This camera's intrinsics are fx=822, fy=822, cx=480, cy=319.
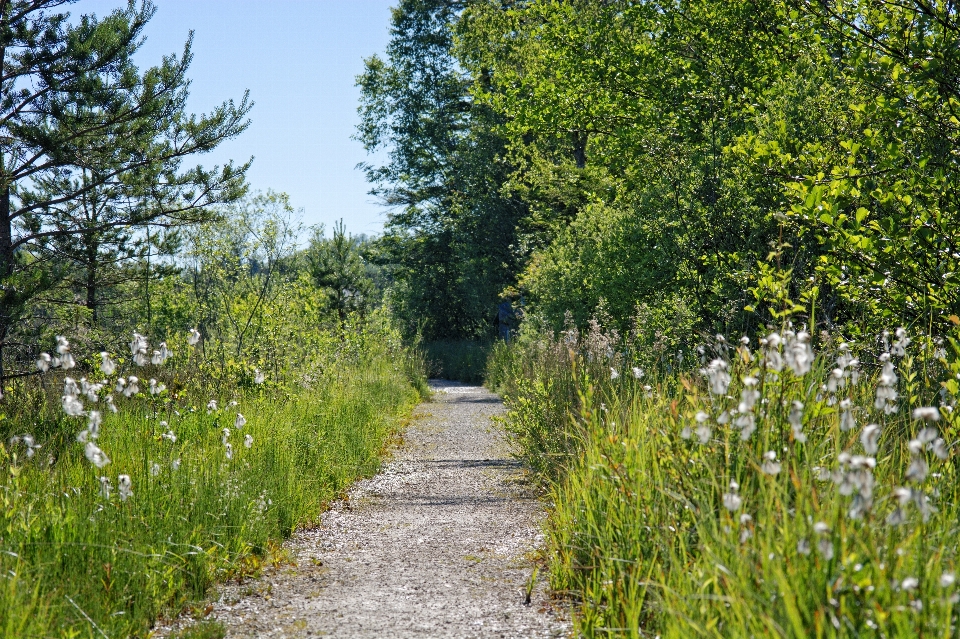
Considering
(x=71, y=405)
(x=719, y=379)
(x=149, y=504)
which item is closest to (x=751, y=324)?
(x=719, y=379)

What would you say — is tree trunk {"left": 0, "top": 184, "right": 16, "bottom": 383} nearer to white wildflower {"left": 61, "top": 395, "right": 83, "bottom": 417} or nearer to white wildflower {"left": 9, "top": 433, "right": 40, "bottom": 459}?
white wildflower {"left": 9, "top": 433, "right": 40, "bottom": 459}

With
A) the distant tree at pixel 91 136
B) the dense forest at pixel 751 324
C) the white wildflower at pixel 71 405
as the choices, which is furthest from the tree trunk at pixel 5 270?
the dense forest at pixel 751 324

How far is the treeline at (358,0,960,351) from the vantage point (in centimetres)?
525

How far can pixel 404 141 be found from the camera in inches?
1264

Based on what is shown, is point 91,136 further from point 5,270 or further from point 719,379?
point 719,379

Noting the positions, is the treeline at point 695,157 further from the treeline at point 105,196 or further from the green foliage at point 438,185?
the treeline at point 105,196

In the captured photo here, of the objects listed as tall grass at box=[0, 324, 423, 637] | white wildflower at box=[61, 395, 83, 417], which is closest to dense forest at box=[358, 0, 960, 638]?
tall grass at box=[0, 324, 423, 637]

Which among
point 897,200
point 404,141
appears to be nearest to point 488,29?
point 404,141

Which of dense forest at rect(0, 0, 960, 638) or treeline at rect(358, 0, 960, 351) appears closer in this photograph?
dense forest at rect(0, 0, 960, 638)

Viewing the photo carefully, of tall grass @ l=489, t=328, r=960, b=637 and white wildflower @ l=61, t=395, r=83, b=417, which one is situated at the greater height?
white wildflower @ l=61, t=395, r=83, b=417

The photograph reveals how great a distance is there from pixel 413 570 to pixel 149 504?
1.57m

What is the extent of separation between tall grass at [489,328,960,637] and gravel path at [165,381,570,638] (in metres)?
0.37

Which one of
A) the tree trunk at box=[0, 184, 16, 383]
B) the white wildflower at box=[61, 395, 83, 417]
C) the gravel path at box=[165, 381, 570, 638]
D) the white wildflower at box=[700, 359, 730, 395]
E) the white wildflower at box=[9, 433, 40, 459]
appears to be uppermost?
the tree trunk at box=[0, 184, 16, 383]

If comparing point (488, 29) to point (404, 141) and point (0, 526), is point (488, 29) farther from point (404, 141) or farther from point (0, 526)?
point (0, 526)
